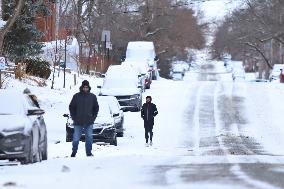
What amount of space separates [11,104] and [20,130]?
4.20 ft

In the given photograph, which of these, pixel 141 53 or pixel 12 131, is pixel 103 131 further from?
pixel 141 53

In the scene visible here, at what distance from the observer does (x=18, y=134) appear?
563 inches

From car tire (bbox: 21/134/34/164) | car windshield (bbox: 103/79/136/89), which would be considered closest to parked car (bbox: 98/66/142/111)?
car windshield (bbox: 103/79/136/89)

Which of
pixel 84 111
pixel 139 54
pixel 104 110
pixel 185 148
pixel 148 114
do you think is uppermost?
pixel 139 54

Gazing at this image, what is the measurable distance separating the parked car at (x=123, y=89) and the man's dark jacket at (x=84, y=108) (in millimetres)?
17485

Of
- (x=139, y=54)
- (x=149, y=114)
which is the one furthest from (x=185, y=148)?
(x=139, y=54)

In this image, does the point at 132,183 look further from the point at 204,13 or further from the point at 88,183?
the point at 204,13

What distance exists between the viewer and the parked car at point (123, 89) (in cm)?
3528

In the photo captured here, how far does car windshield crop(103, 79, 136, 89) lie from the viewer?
→ 3688 cm

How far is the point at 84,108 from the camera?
1734cm

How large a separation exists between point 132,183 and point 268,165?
421cm

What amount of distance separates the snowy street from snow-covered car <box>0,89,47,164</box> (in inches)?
14.7

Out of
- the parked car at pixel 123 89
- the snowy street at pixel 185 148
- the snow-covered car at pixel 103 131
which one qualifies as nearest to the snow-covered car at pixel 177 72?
the snowy street at pixel 185 148

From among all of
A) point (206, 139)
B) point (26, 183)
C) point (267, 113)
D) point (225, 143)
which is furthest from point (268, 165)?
point (267, 113)
